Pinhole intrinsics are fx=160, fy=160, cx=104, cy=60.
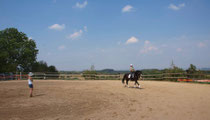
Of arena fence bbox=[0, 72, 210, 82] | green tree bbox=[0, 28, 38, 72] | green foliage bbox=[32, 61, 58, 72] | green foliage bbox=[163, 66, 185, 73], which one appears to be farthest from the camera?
green foliage bbox=[32, 61, 58, 72]

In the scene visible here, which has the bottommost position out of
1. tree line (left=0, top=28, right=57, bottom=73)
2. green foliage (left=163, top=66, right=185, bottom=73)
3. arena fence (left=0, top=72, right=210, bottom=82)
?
arena fence (left=0, top=72, right=210, bottom=82)

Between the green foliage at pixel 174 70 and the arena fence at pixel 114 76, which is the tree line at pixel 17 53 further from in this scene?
the green foliage at pixel 174 70

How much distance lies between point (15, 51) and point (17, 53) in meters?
1.21

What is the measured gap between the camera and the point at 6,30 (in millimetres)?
37406

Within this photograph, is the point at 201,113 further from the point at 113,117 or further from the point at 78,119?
the point at 78,119

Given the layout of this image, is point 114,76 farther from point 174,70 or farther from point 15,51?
point 15,51

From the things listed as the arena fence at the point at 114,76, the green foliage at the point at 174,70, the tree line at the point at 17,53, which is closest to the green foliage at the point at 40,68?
the tree line at the point at 17,53

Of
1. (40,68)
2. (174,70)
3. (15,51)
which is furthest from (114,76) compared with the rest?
(15,51)

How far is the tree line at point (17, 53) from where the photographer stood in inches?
1376

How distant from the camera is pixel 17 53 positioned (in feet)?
123

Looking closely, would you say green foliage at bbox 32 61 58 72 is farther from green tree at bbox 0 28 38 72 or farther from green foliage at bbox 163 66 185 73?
green foliage at bbox 163 66 185 73

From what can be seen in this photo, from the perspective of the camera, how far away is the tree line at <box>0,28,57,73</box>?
1376 inches

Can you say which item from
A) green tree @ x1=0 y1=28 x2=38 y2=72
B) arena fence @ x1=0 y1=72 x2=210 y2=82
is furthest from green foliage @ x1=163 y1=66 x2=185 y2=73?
green tree @ x1=0 y1=28 x2=38 y2=72

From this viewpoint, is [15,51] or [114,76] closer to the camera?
[114,76]
